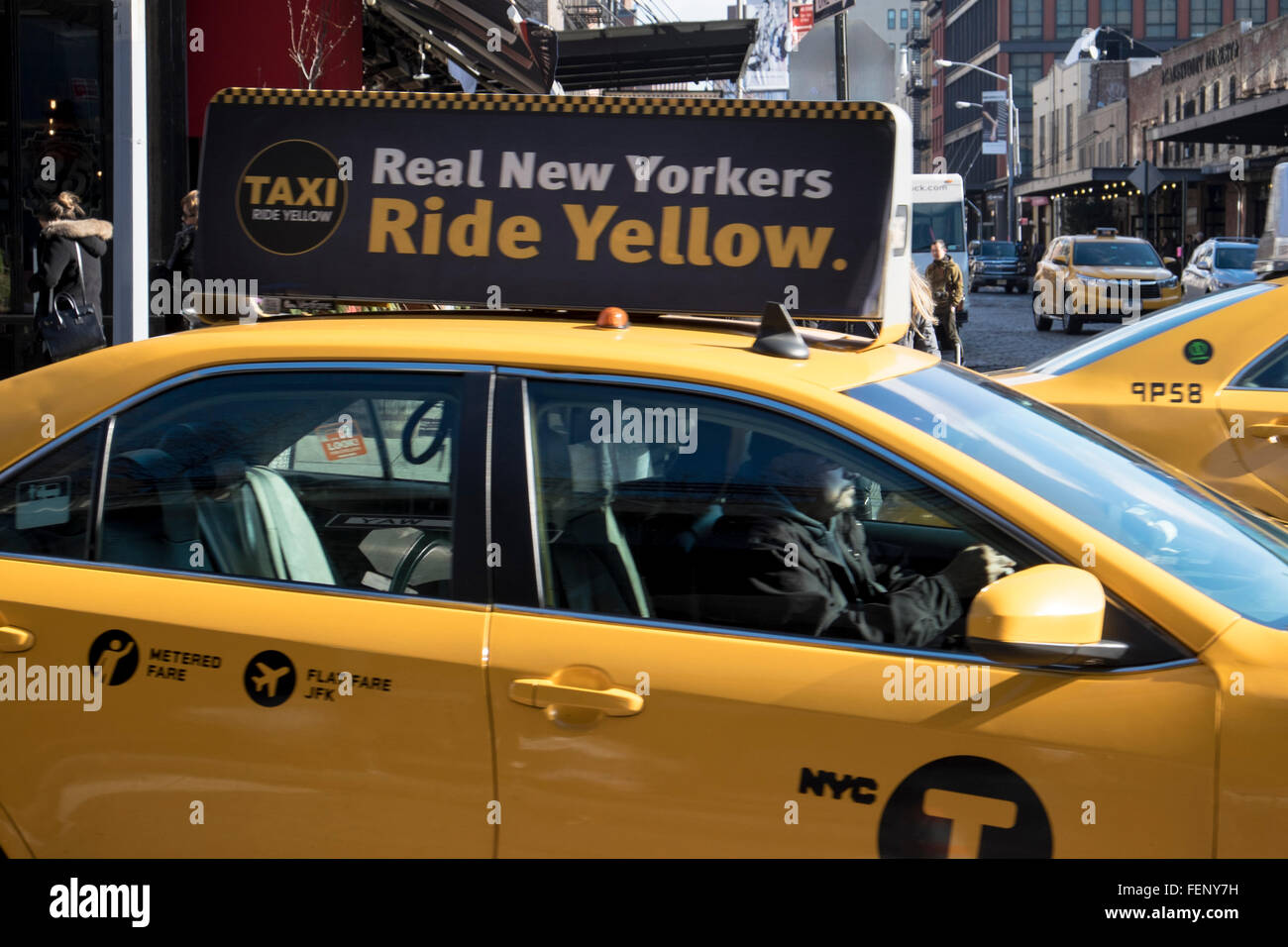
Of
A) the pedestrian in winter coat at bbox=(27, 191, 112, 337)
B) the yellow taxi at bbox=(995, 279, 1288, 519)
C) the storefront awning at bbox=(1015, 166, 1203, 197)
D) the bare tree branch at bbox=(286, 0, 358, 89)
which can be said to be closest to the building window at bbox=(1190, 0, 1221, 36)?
the storefront awning at bbox=(1015, 166, 1203, 197)

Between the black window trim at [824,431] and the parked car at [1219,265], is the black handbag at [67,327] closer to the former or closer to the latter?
the black window trim at [824,431]

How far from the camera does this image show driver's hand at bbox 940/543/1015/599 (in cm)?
264

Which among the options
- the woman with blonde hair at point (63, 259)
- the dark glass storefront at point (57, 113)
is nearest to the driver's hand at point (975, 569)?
the woman with blonde hair at point (63, 259)

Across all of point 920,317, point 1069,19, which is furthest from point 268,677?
point 1069,19

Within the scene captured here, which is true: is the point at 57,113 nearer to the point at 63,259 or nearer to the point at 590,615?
the point at 63,259

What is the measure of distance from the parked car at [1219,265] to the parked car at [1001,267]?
68.0ft

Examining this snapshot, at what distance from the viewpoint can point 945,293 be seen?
16312mm

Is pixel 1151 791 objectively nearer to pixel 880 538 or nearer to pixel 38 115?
pixel 880 538

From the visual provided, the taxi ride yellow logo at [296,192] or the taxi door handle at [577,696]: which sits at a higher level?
the taxi ride yellow logo at [296,192]

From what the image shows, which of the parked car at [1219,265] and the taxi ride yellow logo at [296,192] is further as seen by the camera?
the parked car at [1219,265]

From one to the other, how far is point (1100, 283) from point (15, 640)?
28.1m

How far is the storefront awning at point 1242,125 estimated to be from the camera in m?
38.3

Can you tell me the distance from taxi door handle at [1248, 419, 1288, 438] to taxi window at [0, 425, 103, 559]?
171 inches

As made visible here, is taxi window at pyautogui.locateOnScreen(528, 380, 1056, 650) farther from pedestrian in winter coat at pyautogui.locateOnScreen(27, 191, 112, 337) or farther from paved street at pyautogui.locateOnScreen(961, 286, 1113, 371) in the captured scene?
paved street at pyautogui.locateOnScreen(961, 286, 1113, 371)
